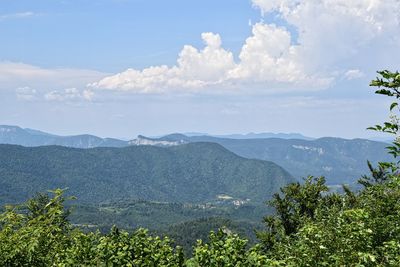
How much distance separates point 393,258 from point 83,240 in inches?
421

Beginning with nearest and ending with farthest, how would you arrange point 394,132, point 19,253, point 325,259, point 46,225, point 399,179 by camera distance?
1. point 394,132
2. point 399,179
3. point 325,259
4. point 19,253
5. point 46,225

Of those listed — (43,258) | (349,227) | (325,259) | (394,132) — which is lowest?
(43,258)

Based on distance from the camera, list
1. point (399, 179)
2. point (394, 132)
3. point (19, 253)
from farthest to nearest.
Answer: point (19, 253) < point (399, 179) < point (394, 132)

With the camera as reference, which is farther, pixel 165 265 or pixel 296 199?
pixel 296 199

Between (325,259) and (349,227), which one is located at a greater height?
(349,227)

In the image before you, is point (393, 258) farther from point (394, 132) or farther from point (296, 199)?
point (296, 199)

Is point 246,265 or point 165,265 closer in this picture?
point 246,265

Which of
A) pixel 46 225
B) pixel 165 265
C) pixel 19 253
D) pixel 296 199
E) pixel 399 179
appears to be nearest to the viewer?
pixel 399 179

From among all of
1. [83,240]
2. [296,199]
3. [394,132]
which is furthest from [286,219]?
[394,132]

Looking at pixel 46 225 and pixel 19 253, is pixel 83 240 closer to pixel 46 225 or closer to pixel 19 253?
pixel 19 253

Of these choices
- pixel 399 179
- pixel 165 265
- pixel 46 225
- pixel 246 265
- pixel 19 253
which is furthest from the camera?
pixel 46 225

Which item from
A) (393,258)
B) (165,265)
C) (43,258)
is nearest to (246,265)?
(165,265)

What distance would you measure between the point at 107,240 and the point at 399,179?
9957 mm

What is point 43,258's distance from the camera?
1869 cm
